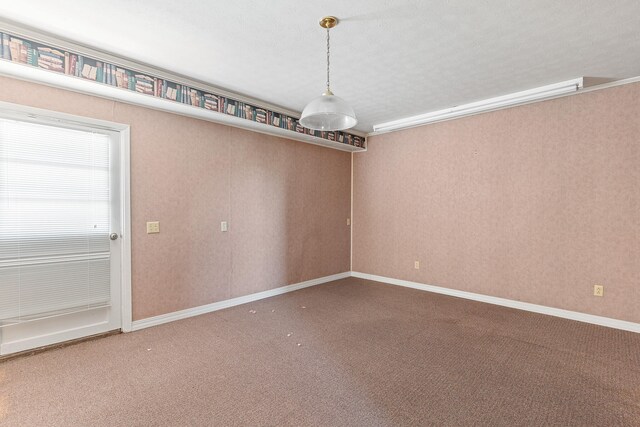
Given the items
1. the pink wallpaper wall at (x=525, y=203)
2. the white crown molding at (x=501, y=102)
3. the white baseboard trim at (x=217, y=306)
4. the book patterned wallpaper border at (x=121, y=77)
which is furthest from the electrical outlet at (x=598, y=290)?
the book patterned wallpaper border at (x=121, y=77)

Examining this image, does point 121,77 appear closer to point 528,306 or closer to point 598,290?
point 528,306

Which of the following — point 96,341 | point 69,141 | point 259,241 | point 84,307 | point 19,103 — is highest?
point 19,103

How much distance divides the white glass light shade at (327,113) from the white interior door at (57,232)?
2.16m

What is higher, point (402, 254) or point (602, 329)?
point (402, 254)

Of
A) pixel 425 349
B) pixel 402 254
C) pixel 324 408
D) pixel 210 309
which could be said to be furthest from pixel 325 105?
pixel 402 254

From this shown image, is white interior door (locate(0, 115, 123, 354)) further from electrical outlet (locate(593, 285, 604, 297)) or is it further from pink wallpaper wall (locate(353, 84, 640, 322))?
electrical outlet (locate(593, 285, 604, 297))

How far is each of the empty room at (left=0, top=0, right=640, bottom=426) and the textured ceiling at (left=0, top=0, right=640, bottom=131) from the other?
23 millimetres

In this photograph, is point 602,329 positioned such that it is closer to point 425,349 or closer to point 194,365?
point 425,349

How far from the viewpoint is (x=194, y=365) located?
2.55m

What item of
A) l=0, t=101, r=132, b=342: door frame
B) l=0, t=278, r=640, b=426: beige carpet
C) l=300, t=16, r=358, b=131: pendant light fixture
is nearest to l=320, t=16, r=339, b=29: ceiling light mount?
l=300, t=16, r=358, b=131: pendant light fixture

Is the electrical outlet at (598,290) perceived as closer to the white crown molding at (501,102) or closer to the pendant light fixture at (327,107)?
the white crown molding at (501,102)

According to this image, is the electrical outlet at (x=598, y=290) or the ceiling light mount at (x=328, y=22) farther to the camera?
the electrical outlet at (x=598, y=290)

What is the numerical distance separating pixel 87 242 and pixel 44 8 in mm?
1967

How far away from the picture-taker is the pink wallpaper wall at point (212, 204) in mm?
3314
